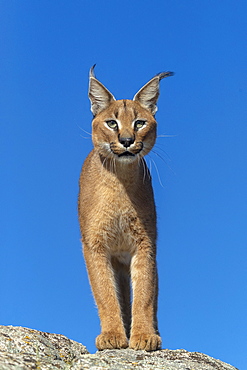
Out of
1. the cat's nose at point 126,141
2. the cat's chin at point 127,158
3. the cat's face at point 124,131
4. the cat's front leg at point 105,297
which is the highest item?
the cat's face at point 124,131

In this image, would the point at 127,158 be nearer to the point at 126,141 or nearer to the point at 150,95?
the point at 126,141

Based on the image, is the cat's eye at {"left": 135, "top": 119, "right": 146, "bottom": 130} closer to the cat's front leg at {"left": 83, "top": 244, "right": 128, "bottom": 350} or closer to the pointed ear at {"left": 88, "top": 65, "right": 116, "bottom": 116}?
the pointed ear at {"left": 88, "top": 65, "right": 116, "bottom": 116}

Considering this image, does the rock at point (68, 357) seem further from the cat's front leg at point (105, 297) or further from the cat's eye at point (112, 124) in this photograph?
the cat's eye at point (112, 124)

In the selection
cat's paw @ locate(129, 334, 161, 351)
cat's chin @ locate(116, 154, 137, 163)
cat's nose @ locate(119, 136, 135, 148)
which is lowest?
cat's paw @ locate(129, 334, 161, 351)

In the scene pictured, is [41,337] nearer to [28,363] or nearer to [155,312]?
[28,363]

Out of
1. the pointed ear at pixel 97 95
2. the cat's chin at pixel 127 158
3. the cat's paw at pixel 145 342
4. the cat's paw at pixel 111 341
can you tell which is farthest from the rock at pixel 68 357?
the pointed ear at pixel 97 95

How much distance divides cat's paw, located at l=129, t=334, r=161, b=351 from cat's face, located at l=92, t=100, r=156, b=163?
8.34 ft

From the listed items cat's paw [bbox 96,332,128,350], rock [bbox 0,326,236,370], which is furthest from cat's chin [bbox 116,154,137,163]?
rock [bbox 0,326,236,370]

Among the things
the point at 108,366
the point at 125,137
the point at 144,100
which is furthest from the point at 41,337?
the point at 144,100

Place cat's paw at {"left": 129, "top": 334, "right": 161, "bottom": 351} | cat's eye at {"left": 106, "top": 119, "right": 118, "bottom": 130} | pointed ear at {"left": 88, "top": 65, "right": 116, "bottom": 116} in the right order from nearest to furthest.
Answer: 1. cat's paw at {"left": 129, "top": 334, "right": 161, "bottom": 351}
2. cat's eye at {"left": 106, "top": 119, "right": 118, "bottom": 130}
3. pointed ear at {"left": 88, "top": 65, "right": 116, "bottom": 116}

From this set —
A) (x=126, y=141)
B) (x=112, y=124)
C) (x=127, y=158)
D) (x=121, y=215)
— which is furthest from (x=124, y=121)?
(x=121, y=215)

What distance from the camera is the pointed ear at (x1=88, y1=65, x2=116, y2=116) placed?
8.93 metres

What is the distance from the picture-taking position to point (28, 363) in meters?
4.93

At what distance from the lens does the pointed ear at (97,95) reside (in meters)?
8.93
